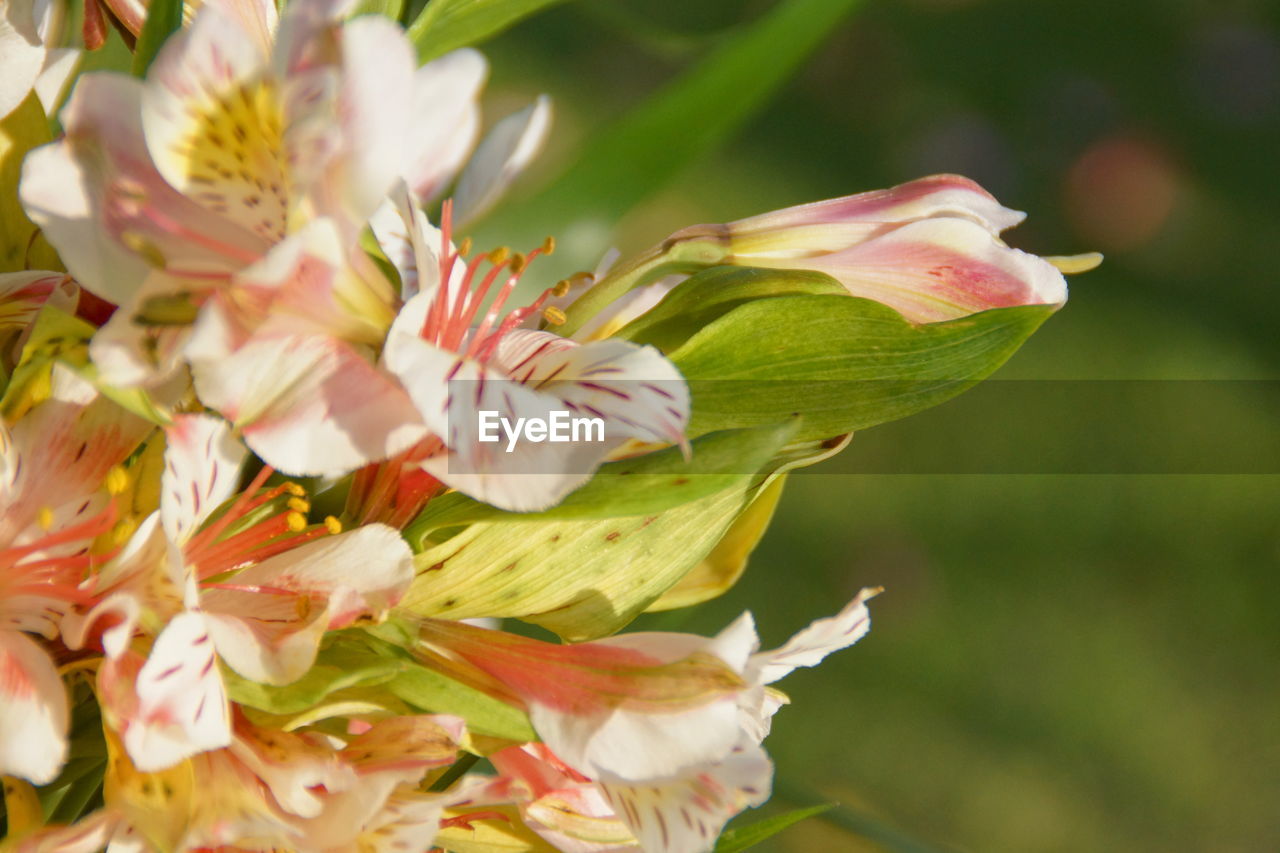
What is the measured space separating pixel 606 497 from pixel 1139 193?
64.2 inches

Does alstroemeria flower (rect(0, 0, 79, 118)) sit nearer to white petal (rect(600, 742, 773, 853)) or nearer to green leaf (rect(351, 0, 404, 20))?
green leaf (rect(351, 0, 404, 20))

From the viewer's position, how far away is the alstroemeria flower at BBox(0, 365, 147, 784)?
257mm

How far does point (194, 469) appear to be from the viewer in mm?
248

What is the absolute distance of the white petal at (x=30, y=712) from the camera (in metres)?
0.24

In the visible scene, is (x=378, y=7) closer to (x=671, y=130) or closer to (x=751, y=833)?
(x=671, y=130)

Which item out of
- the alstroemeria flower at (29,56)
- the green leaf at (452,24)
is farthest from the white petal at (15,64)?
the green leaf at (452,24)

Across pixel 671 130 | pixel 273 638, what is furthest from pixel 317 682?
pixel 671 130

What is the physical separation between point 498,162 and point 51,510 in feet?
0.46

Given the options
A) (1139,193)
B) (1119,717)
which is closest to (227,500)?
(1119,717)

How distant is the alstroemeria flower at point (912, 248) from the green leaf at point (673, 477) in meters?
0.06

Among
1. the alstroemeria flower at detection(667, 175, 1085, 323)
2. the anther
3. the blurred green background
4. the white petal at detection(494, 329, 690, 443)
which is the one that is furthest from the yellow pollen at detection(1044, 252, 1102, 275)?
the blurred green background

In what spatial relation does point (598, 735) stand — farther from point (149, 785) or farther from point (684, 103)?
point (684, 103)

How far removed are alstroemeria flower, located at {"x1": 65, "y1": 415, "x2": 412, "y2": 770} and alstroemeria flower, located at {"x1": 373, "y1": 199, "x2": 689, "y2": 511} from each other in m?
0.03

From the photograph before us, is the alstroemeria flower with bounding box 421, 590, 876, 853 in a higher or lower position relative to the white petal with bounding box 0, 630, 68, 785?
higher
